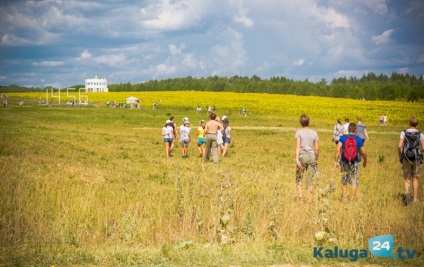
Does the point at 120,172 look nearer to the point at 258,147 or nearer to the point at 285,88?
the point at 258,147

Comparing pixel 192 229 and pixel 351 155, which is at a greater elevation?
pixel 351 155

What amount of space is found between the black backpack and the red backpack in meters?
1.14

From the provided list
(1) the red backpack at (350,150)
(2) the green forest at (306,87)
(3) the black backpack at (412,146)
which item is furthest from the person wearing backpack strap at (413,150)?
(2) the green forest at (306,87)

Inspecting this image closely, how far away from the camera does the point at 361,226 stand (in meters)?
8.38

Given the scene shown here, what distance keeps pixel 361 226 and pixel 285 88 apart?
14133 centimetres

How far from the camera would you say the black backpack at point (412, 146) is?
439 inches

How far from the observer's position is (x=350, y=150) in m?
11.1

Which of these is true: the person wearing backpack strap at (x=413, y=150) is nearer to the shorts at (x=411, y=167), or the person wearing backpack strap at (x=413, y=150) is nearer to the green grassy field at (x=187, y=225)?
the shorts at (x=411, y=167)

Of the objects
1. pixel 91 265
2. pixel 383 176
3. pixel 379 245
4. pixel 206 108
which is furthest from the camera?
pixel 206 108

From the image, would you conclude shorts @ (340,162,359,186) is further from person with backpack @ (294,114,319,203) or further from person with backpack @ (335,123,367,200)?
person with backpack @ (294,114,319,203)

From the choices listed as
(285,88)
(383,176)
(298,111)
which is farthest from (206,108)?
(285,88)

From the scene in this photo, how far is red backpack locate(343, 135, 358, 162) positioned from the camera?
36.4ft

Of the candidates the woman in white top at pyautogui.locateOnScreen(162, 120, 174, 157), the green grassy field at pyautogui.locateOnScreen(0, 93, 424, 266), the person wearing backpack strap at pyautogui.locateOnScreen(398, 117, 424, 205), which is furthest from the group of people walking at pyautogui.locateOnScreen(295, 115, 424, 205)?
the woman in white top at pyautogui.locateOnScreen(162, 120, 174, 157)

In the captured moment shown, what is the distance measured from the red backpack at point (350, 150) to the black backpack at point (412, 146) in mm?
1140
